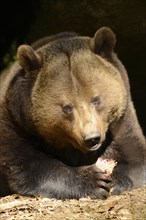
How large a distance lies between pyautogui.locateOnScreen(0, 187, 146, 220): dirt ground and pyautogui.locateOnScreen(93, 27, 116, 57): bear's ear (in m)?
1.53

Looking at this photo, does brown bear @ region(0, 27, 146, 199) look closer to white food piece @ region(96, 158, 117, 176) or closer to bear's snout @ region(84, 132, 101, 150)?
white food piece @ region(96, 158, 117, 176)

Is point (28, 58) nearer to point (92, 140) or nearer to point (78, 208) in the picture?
point (92, 140)

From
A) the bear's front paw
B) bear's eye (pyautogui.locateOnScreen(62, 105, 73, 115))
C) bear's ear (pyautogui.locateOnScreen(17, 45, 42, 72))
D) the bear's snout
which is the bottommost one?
the bear's front paw

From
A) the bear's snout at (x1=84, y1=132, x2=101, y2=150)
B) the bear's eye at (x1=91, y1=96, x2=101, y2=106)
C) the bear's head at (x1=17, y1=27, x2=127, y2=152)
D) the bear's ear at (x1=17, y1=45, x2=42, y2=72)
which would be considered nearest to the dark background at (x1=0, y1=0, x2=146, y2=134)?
the bear's head at (x1=17, y1=27, x2=127, y2=152)

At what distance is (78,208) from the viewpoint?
594 cm

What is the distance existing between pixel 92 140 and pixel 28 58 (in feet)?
4.08

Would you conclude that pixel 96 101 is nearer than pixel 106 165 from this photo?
Yes

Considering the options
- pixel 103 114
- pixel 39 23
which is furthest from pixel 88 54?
pixel 39 23

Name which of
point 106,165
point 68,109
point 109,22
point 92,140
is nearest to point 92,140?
point 92,140

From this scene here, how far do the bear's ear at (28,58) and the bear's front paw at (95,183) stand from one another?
1.22 meters

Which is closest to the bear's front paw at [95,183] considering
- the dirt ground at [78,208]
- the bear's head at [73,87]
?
the dirt ground at [78,208]

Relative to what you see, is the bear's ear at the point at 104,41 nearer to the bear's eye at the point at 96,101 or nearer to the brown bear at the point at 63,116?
the brown bear at the point at 63,116

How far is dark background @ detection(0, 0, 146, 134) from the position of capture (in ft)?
28.0

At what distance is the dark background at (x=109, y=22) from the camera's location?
8.54 metres
